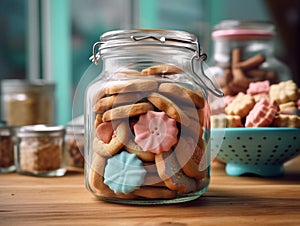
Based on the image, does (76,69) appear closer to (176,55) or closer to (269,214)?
(176,55)

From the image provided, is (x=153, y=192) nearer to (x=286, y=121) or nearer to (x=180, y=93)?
(x=180, y=93)

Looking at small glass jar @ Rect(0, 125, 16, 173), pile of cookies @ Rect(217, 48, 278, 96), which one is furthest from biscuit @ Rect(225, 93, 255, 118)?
small glass jar @ Rect(0, 125, 16, 173)

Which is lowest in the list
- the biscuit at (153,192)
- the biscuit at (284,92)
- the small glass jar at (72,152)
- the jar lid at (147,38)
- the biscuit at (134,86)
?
the small glass jar at (72,152)

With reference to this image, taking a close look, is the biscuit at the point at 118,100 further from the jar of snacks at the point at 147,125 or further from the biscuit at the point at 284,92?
the biscuit at the point at 284,92

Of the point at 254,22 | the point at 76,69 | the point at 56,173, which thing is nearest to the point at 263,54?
the point at 254,22

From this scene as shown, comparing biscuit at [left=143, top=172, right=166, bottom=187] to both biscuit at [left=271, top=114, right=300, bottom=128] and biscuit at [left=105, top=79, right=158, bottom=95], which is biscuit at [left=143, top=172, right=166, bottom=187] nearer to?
biscuit at [left=105, top=79, right=158, bottom=95]

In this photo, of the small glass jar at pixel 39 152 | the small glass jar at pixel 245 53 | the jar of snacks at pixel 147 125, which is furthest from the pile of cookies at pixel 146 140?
the small glass jar at pixel 245 53

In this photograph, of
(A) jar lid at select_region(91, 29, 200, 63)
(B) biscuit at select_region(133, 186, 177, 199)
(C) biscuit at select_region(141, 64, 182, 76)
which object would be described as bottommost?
(B) biscuit at select_region(133, 186, 177, 199)
